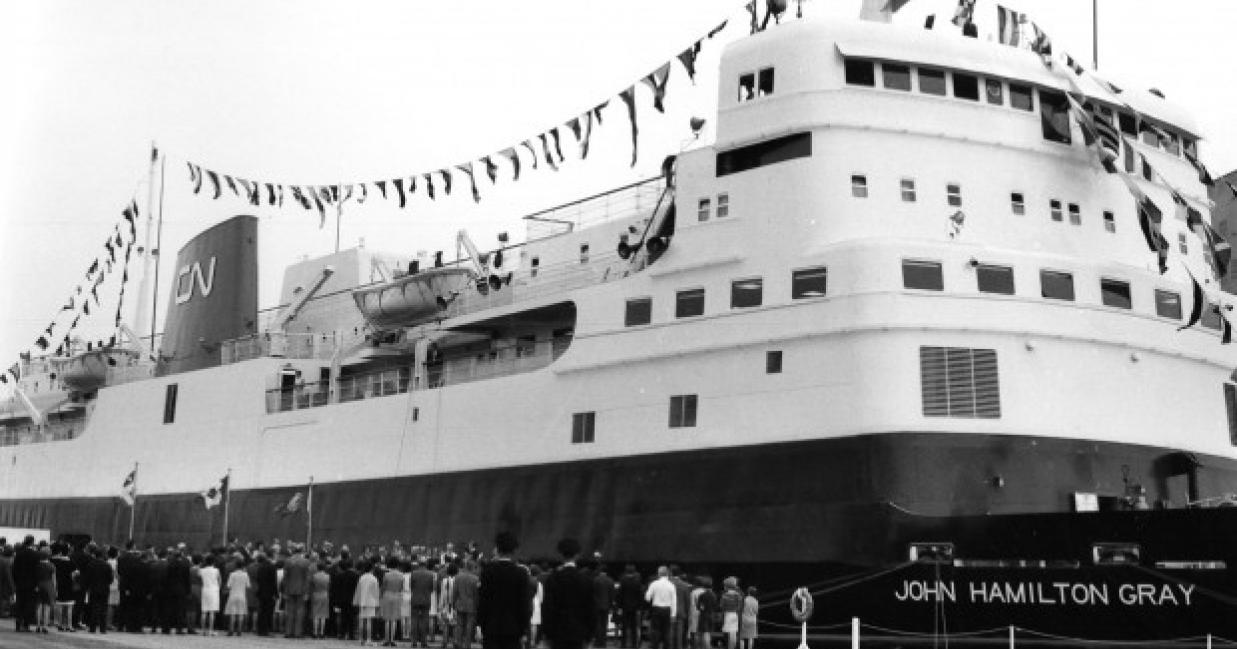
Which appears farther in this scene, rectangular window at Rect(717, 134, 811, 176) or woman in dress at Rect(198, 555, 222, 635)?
rectangular window at Rect(717, 134, 811, 176)

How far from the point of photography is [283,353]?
33.4m

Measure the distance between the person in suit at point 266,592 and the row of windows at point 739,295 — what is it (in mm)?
7308

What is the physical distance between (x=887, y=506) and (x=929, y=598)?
1831 millimetres

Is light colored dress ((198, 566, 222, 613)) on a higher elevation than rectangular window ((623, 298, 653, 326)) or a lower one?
lower

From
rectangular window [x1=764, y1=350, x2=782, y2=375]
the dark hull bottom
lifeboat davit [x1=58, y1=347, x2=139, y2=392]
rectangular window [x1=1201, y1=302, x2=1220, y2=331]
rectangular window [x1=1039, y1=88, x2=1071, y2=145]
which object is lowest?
the dark hull bottom

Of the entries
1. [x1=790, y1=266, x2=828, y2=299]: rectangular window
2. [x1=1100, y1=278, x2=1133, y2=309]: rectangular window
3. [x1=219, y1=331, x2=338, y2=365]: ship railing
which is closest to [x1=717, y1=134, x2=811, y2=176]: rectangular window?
[x1=790, y1=266, x2=828, y2=299]: rectangular window

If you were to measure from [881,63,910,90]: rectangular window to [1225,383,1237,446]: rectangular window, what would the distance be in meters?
7.45

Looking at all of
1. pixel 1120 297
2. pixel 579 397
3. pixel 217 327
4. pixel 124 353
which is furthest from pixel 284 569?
pixel 124 353

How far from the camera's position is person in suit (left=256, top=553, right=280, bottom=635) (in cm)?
2003

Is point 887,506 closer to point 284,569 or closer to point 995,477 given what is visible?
point 995,477

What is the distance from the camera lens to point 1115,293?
20562mm

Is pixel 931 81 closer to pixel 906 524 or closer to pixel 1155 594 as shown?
pixel 906 524

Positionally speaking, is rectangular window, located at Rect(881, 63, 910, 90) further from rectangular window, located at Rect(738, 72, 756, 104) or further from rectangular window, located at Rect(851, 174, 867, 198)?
rectangular window, located at Rect(738, 72, 756, 104)

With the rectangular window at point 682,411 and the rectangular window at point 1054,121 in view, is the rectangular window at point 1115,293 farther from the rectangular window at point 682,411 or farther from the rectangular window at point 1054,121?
the rectangular window at point 682,411
